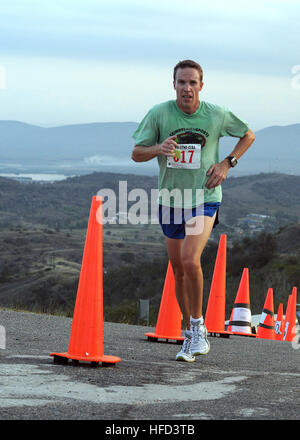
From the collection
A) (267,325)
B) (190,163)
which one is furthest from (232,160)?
(267,325)

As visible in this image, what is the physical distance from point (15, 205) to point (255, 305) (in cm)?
12762

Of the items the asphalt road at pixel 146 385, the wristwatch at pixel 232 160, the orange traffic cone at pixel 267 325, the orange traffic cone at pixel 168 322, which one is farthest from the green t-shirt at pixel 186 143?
the orange traffic cone at pixel 267 325

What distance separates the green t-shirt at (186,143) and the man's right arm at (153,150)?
0.07 m

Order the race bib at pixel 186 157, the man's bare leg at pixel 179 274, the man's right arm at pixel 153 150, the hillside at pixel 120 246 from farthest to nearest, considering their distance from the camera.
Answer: the hillside at pixel 120 246 → the man's bare leg at pixel 179 274 → the race bib at pixel 186 157 → the man's right arm at pixel 153 150

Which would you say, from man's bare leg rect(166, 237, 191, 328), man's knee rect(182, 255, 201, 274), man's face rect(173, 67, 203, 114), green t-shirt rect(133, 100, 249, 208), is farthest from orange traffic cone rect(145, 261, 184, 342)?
man's face rect(173, 67, 203, 114)

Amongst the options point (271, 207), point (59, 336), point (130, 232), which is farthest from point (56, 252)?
point (59, 336)

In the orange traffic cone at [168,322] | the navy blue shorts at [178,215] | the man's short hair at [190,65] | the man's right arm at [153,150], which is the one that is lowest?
the orange traffic cone at [168,322]

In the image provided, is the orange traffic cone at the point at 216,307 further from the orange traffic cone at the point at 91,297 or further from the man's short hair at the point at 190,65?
the orange traffic cone at the point at 91,297

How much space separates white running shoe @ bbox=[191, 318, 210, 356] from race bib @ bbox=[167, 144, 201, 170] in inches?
53.5

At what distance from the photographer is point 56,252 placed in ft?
318

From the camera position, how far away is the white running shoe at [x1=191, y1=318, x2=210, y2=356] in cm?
654

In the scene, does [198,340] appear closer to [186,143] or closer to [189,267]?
[189,267]

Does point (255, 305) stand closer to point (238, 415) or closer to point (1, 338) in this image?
point (1, 338)

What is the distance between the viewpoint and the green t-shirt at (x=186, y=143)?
6266 millimetres
